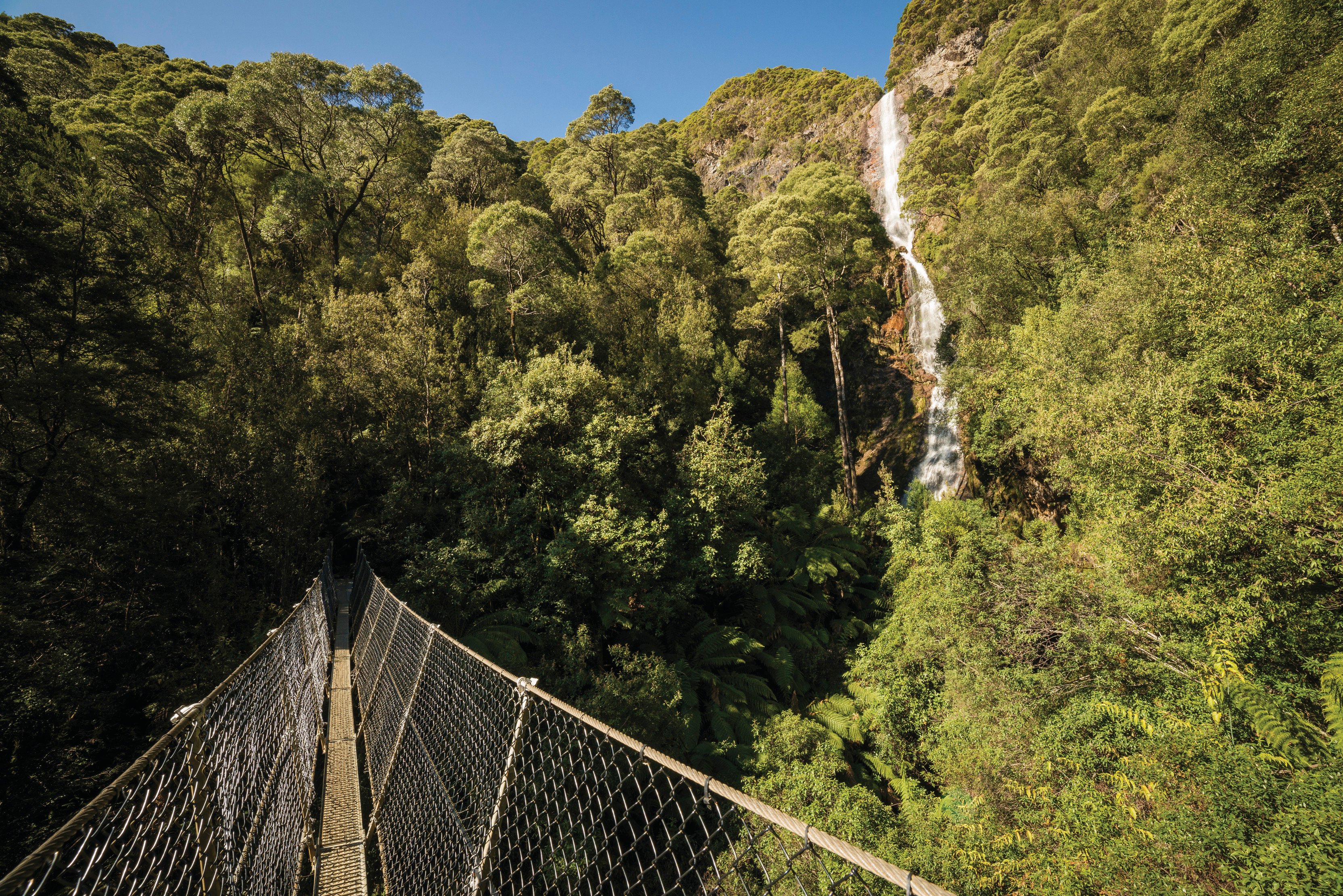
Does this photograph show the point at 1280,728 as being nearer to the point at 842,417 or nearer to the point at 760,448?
the point at 760,448

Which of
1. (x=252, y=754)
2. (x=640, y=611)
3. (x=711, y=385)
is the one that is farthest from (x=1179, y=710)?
(x=711, y=385)

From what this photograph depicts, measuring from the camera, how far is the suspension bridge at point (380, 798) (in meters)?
1.46

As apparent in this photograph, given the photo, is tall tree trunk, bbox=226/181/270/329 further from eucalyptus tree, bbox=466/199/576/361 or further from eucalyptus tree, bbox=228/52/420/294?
eucalyptus tree, bbox=466/199/576/361

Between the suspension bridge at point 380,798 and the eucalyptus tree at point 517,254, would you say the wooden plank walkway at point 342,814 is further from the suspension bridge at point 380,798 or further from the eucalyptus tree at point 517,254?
the eucalyptus tree at point 517,254

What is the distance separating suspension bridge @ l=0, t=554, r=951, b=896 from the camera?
1.46 m

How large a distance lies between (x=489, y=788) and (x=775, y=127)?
162 feet

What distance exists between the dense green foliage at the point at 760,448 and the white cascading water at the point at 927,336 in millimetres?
913

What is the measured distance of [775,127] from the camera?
41875 mm

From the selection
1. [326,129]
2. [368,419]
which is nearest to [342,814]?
[368,419]

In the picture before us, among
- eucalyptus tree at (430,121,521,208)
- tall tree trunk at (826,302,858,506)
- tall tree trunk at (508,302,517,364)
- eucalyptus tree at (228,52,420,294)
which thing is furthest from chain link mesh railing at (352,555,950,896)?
eucalyptus tree at (430,121,521,208)

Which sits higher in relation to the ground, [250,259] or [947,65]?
[947,65]

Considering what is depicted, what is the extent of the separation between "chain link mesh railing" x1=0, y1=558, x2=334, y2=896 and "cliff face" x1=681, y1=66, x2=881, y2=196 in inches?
1458

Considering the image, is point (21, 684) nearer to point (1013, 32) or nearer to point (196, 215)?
point (196, 215)

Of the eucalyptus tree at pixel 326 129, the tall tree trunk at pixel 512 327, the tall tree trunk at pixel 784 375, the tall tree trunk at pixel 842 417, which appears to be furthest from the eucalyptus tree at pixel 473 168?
the tall tree trunk at pixel 842 417
